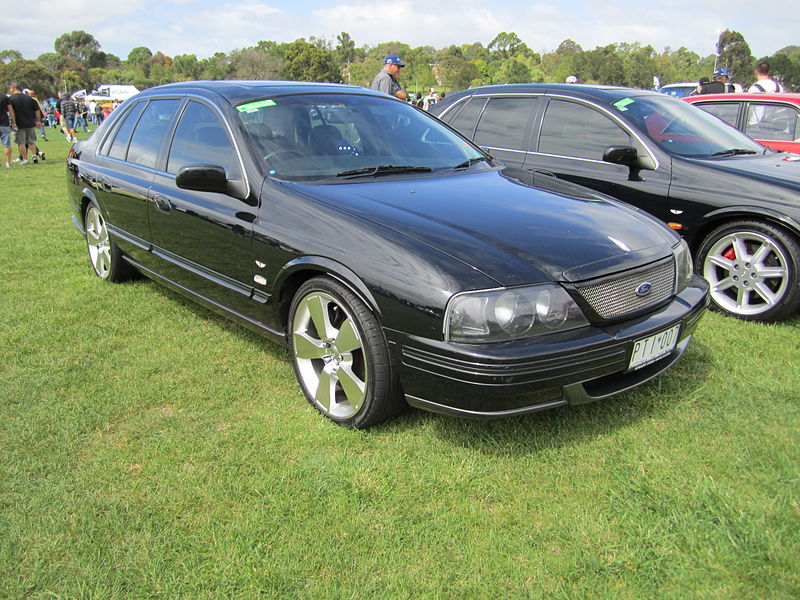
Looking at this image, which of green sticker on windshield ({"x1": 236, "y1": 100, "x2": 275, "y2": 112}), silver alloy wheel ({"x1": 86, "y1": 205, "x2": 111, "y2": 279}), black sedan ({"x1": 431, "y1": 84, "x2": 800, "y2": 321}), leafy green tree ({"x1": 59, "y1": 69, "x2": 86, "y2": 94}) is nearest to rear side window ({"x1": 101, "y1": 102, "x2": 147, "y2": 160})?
silver alloy wheel ({"x1": 86, "y1": 205, "x2": 111, "y2": 279})

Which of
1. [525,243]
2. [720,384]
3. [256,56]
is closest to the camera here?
[525,243]

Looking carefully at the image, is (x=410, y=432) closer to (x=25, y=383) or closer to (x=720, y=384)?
(x=720, y=384)

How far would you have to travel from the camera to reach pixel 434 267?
7.86ft

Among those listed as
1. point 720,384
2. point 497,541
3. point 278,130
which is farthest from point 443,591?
point 278,130

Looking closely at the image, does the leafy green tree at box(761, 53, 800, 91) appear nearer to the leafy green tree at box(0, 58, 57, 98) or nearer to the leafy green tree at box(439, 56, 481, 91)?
the leafy green tree at box(439, 56, 481, 91)

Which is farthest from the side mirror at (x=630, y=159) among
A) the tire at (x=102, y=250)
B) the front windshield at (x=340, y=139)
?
the tire at (x=102, y=250)

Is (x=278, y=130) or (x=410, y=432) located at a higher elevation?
(x=278, y=130)

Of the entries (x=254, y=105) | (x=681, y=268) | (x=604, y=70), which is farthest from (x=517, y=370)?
(x=604, y=70)

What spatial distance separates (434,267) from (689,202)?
9.07 ft

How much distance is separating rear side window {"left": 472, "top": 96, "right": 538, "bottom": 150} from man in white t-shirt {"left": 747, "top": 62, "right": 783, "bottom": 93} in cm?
482

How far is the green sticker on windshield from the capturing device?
11.3 ft

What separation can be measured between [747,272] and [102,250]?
4.92 meters

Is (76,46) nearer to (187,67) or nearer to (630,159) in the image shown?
(187,67)

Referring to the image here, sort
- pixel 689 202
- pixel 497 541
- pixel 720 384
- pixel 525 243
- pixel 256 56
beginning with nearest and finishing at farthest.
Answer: pixel 497 541 → pixel 525 243 → pixel 720 384 → pixel 689 202 → pixel 256 56
